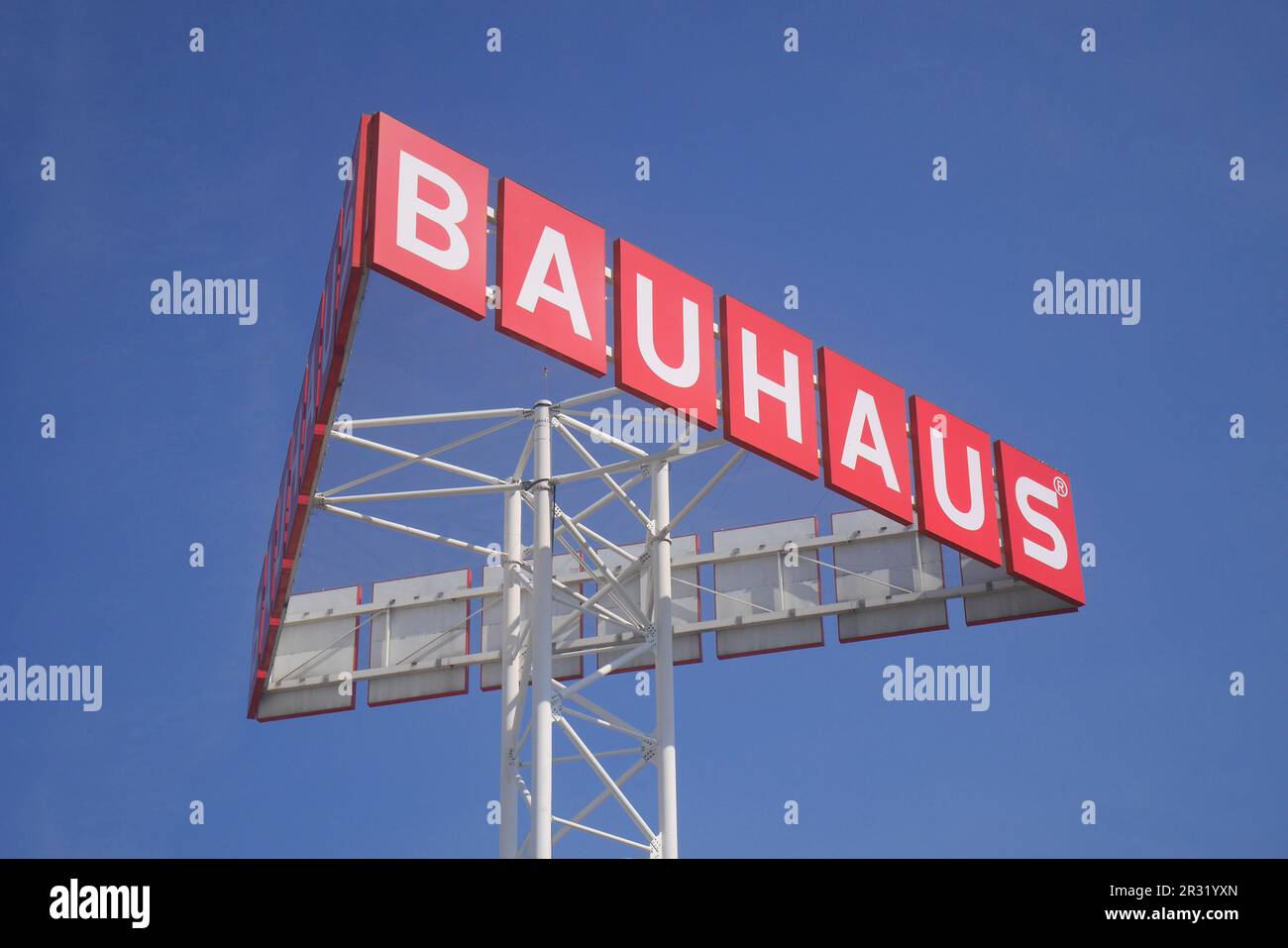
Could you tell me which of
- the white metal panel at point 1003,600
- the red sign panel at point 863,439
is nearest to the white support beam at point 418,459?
the red sign panel at point 863,439

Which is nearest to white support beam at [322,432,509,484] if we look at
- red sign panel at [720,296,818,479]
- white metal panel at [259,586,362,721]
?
red sign panel at [720,296,818,479]

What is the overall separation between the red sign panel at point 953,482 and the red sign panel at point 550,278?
19.4 ft

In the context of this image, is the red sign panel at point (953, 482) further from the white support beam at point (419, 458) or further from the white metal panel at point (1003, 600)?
the white support beam at point (419, 458)

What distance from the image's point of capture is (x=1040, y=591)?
1078 inches

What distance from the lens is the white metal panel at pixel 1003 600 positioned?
2733cm

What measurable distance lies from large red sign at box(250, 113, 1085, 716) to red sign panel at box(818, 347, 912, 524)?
0.03m

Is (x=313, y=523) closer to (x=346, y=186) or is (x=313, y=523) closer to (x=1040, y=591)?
(x=346, y=186)

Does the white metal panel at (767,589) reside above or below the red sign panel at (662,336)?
below

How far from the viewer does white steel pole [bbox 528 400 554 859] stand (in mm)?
22031

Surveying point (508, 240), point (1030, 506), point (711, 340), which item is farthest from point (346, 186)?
point (1030, 506)

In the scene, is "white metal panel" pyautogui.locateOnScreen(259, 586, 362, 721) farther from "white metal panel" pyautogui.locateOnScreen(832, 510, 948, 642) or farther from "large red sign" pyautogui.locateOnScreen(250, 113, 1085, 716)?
"white metal panel" pyautogui.locateOnScreen(832, 510, 948, 642)

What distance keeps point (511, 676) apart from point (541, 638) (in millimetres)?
2236

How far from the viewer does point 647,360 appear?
22.0 meters
